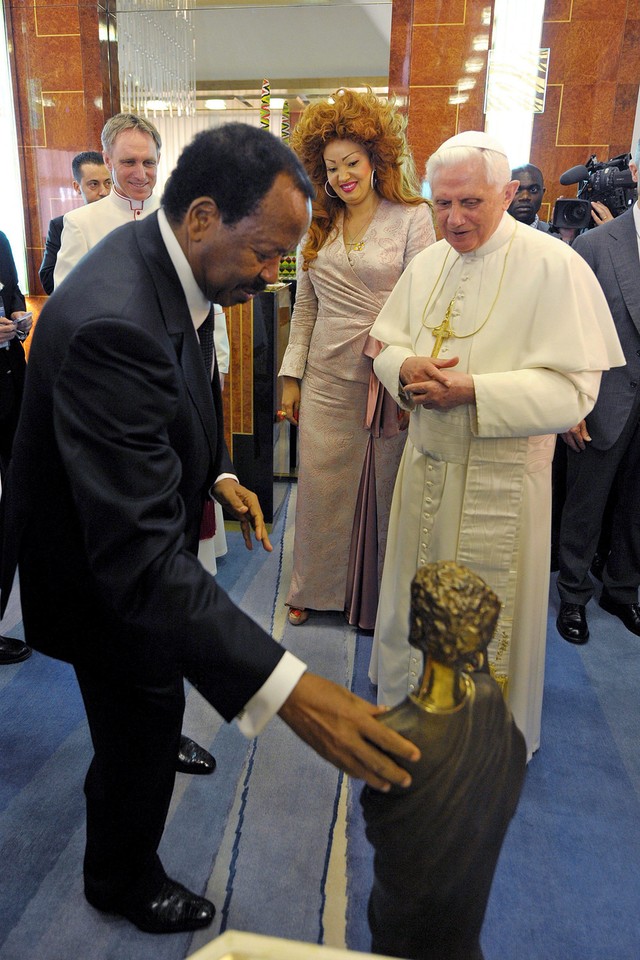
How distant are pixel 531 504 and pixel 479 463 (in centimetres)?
21

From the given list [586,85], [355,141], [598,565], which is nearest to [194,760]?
[355,141]

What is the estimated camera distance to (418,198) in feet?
9.64

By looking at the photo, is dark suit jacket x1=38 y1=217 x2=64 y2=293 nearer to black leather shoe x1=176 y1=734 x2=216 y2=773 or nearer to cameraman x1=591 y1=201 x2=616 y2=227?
black leather shoe x1=176 y1=734 x2=216 y2=773

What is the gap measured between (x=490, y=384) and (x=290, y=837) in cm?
137

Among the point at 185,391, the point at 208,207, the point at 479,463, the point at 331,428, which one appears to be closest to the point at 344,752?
the point at 185,391

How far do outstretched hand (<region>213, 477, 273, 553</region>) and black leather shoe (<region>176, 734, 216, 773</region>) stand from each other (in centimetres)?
93

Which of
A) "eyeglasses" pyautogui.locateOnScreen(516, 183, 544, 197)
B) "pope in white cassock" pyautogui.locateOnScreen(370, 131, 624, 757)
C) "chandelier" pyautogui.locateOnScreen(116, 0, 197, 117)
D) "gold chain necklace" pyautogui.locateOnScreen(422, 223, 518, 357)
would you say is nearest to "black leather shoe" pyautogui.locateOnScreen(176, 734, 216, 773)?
"pope in white cassock" pyautogui.locateOnScreen(370, 131, 624, 757)

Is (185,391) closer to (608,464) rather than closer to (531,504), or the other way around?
(531,504)

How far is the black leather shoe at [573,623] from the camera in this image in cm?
327

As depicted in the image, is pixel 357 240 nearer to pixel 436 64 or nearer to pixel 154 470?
pixel 154 470

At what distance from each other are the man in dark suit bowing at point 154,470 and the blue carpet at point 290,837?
656 mm

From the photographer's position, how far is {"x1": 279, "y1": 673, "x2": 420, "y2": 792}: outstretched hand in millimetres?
1030

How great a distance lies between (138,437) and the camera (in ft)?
3.82

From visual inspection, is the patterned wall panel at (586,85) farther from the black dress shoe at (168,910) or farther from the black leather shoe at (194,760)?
the black dress shoe at (168,910)
